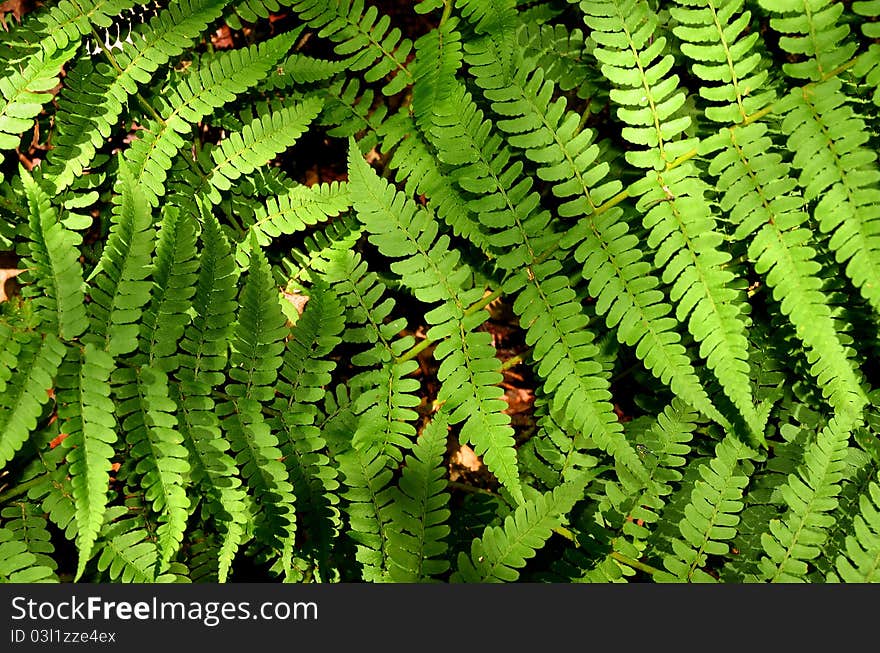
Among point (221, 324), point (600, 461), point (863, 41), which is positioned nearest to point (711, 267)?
point (600, 461)

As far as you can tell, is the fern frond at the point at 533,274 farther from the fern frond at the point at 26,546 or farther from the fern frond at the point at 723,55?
the fern frond at the point at 26,546

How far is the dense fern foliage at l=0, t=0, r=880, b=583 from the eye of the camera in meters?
2.04

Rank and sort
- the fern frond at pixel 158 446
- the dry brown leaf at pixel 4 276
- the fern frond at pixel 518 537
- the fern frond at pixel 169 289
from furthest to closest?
the dry brown leaf at pixel 4 276 → the fern frond at pixel 518 537 → the fern frond at pixel 169 289 → the fern frond at pixel 158 446

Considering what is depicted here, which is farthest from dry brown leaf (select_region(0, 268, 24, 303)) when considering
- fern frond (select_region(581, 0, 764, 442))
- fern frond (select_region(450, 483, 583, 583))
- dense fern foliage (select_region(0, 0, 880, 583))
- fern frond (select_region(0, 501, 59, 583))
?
fern frond (select_region(581, 0, 764, 442))

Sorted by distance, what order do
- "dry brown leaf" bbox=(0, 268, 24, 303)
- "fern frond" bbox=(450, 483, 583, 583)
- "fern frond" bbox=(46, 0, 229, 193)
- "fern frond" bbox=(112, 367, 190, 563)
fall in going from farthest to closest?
1. "dry brown leaf" bbox=(0, 268, 24, 303)
2. "fern frond" bbox=(46, 0, 229, 193)
3. "fern frond" bbox=(450, 483, 583, 583)
4. "fern frond" bbox=(112, 367, 190, 563)

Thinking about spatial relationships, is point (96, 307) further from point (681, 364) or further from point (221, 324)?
point (681, 364)

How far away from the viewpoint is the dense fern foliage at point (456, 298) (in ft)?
6.69

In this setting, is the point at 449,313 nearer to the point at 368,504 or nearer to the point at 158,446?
the point at 368,504

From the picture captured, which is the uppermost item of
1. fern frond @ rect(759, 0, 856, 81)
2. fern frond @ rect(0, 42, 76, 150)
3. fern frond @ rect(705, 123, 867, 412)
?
fern frond @ rect(0, 42, 76, 150)

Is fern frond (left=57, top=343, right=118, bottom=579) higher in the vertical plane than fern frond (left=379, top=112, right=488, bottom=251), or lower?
lower

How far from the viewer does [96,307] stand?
6.86ft

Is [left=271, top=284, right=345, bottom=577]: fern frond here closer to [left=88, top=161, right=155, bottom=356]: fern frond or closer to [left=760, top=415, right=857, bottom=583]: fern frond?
[left=88, top=161, right=155, bottom=356]: fern frond

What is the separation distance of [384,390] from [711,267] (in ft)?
3.67

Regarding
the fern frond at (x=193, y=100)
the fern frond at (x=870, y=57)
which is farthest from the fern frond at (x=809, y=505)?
the fern frond at (x=193, y=100)
